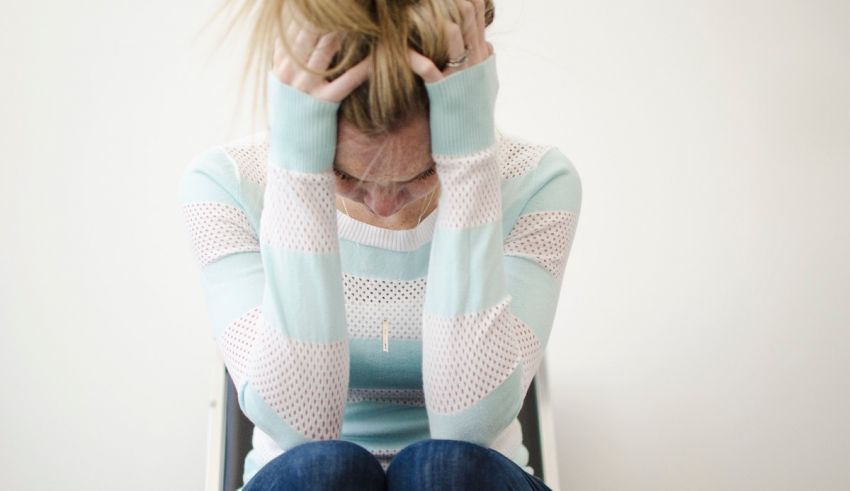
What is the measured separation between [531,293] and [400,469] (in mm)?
269

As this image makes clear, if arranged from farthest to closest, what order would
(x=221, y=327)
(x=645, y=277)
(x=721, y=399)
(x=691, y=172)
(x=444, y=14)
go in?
(x=691, y=172), (x=645, y=277), (x=721, y=399), (x=221, y=327), (x=444, y=14)

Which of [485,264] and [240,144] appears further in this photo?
[240,144]

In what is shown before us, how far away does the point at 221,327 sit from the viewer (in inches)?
48.5

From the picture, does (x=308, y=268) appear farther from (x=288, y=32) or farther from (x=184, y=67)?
(x=184, y=67)

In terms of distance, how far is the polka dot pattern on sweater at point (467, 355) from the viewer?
1144 mm

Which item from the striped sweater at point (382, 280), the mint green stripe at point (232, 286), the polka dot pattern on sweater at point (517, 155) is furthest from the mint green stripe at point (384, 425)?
the polka dot pattern on sweater at point (517, 155)

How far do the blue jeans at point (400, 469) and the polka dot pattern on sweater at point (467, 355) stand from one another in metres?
0.08

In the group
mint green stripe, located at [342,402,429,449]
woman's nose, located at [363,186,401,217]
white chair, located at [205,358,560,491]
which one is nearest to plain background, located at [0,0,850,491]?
white chair, located at [205,358,560,491]

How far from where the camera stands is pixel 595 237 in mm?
2275

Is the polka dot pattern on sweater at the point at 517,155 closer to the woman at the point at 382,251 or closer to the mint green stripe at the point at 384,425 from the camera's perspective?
the woman at the point at 382,251

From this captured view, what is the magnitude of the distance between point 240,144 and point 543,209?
1.25 ft

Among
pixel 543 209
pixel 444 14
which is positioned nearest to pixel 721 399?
pixel 543 209

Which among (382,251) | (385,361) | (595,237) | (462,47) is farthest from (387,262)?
(595,237)

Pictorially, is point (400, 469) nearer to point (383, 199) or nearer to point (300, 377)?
point (300, 377)
